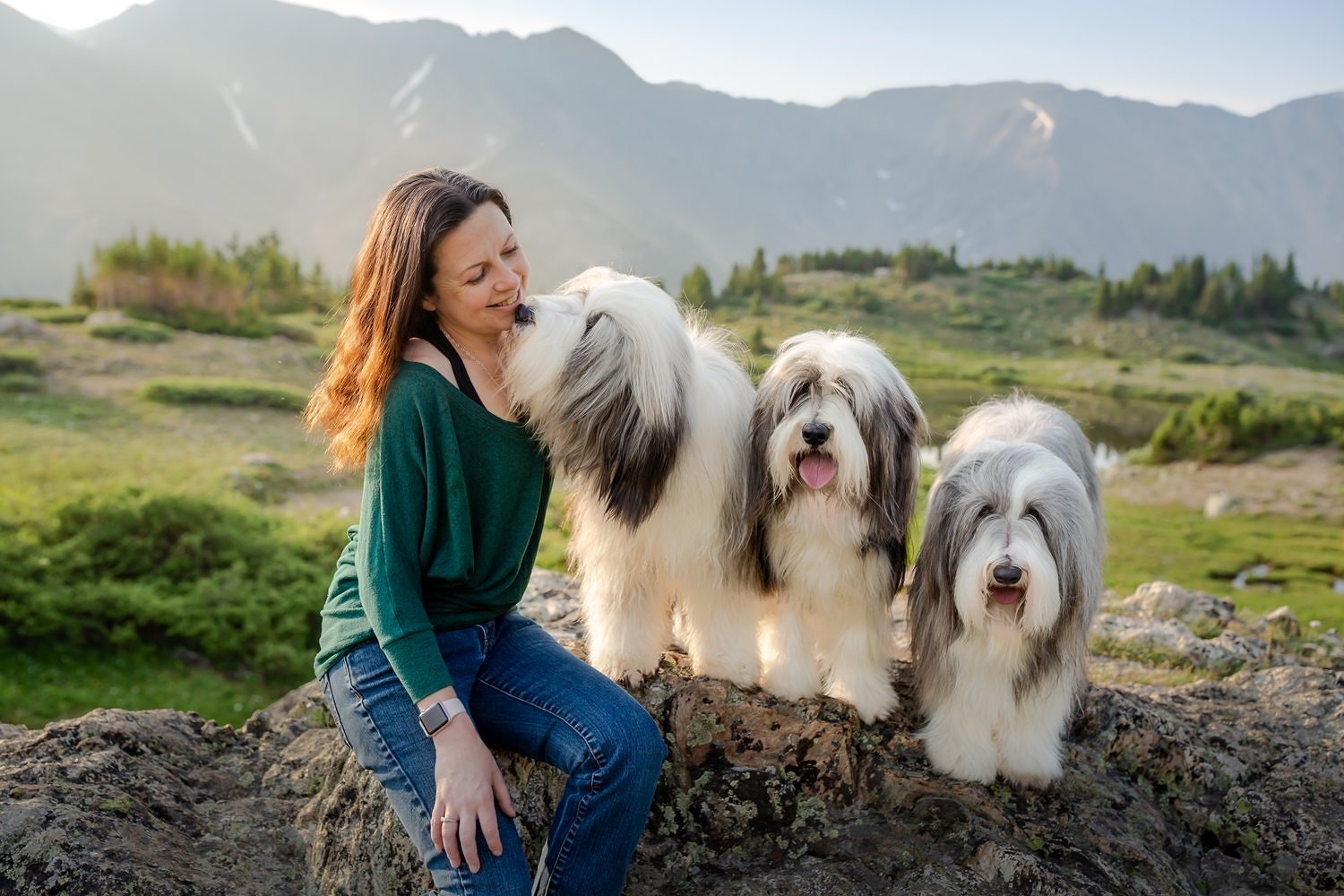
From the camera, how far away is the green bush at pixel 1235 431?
1738 cm

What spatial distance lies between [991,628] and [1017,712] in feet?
1.34

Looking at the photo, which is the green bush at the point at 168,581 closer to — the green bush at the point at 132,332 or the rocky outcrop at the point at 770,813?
the rocky outcrop at the point at 770,813

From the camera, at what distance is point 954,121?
12125cm

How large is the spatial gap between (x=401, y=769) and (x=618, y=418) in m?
1.19

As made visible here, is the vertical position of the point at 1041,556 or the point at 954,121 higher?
the point at 954,121

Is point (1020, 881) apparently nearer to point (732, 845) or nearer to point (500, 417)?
point (732, 845)

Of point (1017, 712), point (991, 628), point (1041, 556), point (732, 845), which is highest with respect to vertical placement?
point (1041, 556)

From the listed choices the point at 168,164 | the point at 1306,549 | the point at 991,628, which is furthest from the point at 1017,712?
the point at 168,164

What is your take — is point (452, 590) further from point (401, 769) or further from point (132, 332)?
point (132, 332)

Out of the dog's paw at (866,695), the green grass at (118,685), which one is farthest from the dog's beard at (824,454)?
the green grass at (118,685)

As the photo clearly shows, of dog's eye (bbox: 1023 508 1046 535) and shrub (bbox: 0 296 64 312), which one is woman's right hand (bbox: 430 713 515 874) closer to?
dog's eye (bbox: 1023 508 1046 535)

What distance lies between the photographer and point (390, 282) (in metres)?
2.72

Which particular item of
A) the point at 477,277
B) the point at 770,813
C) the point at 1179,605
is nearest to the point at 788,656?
the point at 770,813

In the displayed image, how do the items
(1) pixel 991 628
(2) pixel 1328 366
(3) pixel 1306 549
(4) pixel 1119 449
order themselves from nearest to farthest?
(1) pixel 991 628 < (3) pixel 1306 549 < (4) pixel 1119 449 < (2) pixel 1328 366
